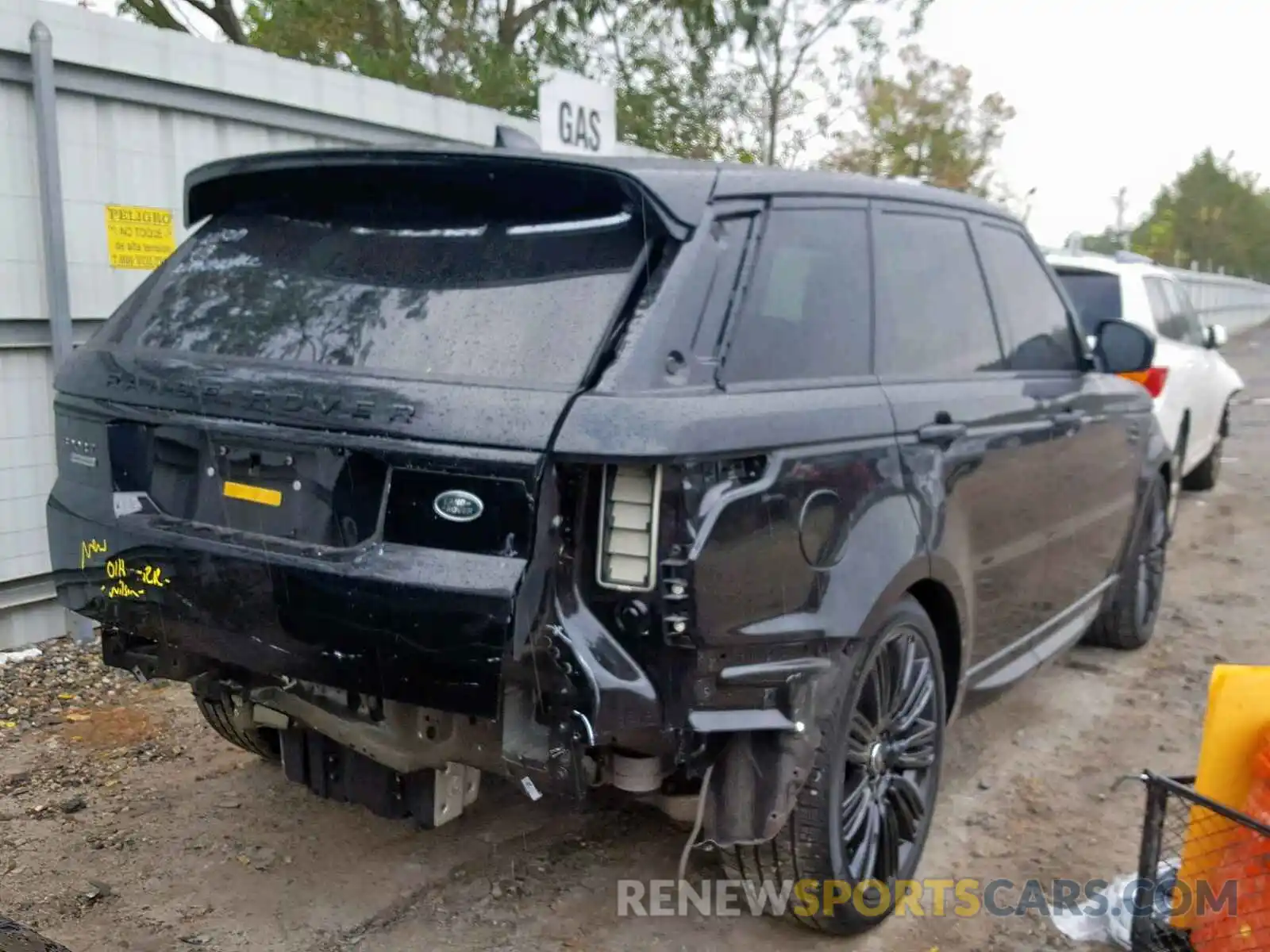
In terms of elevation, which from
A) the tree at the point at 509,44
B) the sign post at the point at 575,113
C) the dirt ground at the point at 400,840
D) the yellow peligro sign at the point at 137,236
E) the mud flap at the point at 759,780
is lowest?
the dirt ground at the point at 400,840

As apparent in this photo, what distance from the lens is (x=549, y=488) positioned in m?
2.18

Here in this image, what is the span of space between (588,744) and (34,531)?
382 centimetres

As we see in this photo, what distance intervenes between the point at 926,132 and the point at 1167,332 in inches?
964

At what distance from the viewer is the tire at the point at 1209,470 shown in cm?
912

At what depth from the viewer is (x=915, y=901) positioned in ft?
10.5

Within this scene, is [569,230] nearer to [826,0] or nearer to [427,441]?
[427,441]

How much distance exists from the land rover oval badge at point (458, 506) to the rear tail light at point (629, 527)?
25 cm

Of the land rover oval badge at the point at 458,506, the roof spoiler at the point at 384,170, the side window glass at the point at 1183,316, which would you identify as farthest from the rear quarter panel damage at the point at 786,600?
the side window glass at the point at 1183,316

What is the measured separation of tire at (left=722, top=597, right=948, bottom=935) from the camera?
8.79 feet

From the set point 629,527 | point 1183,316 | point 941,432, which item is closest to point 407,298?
point 629,527

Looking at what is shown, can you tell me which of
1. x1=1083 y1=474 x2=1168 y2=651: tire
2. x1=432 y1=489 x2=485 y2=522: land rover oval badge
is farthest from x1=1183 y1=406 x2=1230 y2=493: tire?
x1=432 y1=489 x2=485 y2=522: land rover oval badge

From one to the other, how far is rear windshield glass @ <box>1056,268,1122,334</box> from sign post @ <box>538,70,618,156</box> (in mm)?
2926

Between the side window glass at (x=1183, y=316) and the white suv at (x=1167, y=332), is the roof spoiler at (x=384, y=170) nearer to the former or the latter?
the white suv at (x=1167, y=332)

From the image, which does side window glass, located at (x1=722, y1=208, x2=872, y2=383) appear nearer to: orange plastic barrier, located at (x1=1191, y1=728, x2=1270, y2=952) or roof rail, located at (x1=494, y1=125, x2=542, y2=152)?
roof rail, located at (x1=494, y1=125, x2=542, y2=152)
